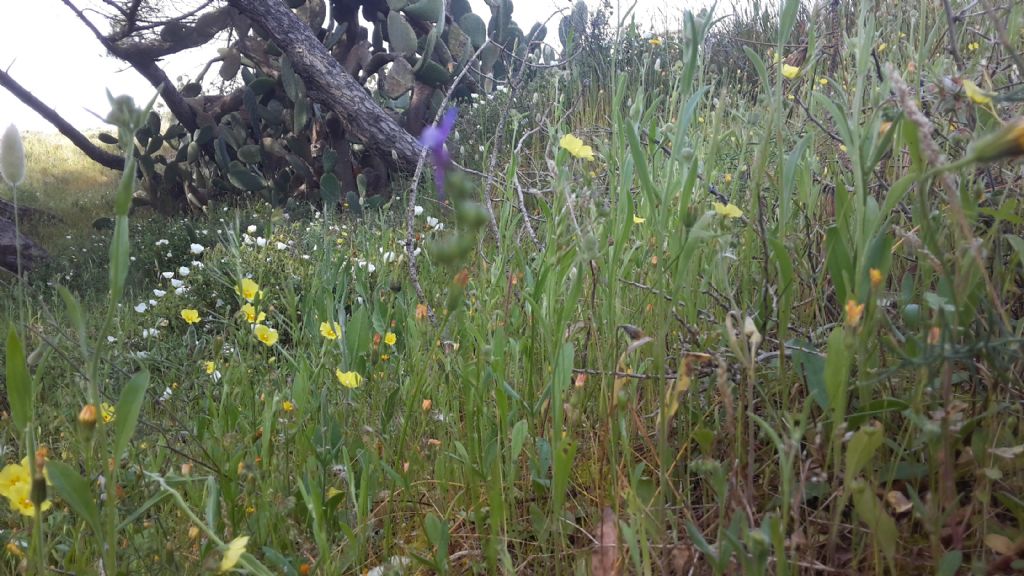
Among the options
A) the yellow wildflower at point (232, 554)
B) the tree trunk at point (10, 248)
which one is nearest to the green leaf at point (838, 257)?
the yellow wildflower at point (232, 554)

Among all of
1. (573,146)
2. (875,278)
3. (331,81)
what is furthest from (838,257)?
(331,81)

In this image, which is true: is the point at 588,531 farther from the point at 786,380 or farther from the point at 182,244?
the point at 182,244

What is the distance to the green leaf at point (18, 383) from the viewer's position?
692 millimetres

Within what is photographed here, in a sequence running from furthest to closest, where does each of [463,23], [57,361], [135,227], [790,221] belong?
[463,23]
[135,227]
[57,361]
[790,221]

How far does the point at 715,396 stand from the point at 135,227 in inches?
198

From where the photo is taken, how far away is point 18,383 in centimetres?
71

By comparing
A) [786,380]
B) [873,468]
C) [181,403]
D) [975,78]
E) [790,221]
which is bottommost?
[181,403]

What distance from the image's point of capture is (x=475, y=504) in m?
0.96

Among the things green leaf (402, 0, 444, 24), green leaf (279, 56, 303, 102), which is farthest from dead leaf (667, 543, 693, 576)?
green leaf (402, 0, 444, 24)

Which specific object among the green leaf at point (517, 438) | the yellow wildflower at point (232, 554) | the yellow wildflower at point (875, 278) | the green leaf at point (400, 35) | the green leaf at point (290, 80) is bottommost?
the yellow wildflower at point (232, 554)

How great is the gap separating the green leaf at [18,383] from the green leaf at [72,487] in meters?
0.05

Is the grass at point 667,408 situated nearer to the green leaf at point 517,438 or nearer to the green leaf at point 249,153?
the green leaf at point 517,438

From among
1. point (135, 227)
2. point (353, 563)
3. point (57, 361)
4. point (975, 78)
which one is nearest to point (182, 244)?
point (135, 227)

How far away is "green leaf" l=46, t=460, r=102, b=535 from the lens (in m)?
0.71
